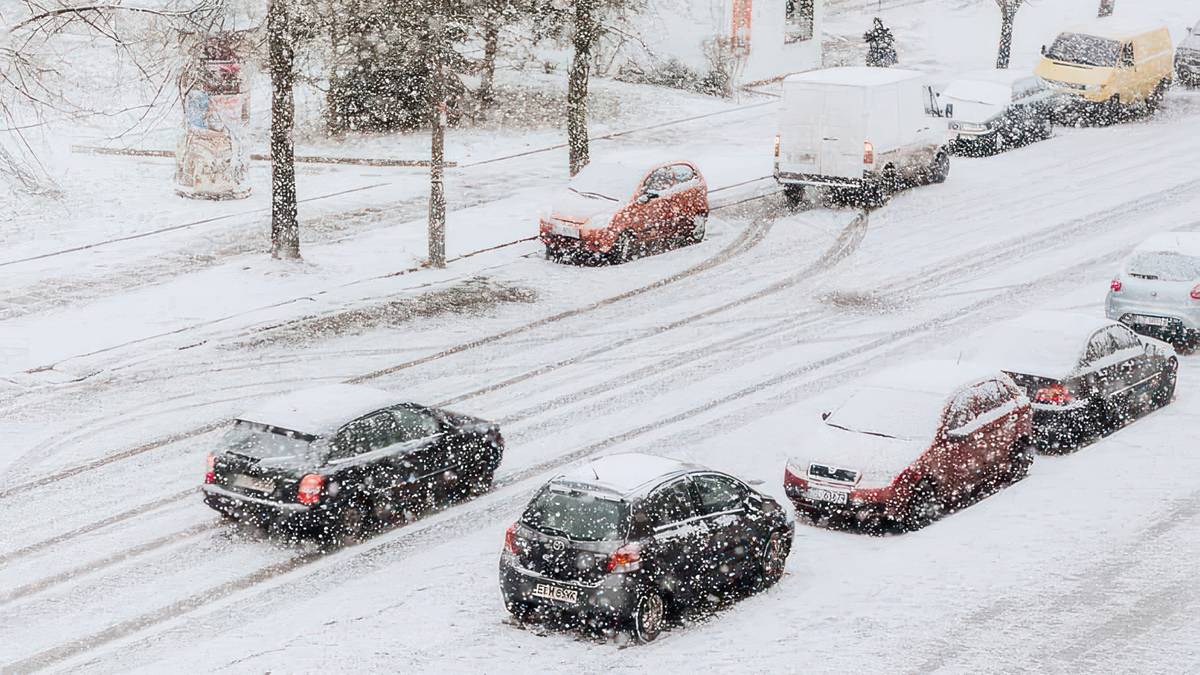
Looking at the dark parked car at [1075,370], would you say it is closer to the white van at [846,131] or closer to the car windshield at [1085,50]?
the white van at [846,131]

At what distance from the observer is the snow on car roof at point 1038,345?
A: 744 inches

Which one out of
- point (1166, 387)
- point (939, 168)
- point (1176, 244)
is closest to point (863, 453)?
point (1166, 387)

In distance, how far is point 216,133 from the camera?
29.0 m

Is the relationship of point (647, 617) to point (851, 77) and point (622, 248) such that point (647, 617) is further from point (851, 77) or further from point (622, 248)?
point (851, 77)

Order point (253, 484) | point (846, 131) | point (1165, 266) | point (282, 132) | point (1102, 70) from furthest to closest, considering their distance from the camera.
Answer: point (1102, 70) < point (846, 131) < point (282, 132) < point (1165, 266) < point (253, 484)

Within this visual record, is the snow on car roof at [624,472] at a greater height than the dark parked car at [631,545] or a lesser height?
greater

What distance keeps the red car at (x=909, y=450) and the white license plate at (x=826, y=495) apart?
0.01 m

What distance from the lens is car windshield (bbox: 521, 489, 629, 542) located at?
13.1m

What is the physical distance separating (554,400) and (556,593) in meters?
7.39

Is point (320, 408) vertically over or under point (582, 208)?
under

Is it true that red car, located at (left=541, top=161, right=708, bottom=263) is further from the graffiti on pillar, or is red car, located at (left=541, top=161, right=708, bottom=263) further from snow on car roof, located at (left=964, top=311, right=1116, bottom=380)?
snow on car roof, located at (left=964, top=311, right=1116, bottom=380)

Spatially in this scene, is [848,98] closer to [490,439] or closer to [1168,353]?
[1168,353]

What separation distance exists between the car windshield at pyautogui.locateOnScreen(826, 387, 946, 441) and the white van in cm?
1329

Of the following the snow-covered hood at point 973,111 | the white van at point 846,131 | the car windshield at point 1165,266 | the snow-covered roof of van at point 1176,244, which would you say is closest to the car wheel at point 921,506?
the car windshield at point 1165,266
